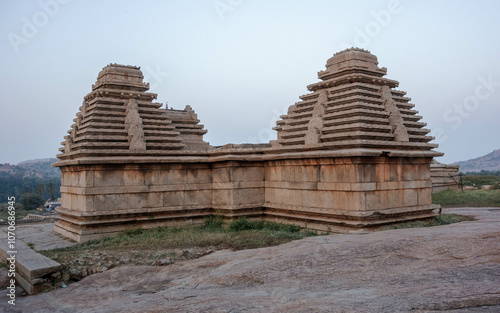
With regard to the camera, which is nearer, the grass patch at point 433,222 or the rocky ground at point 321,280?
the rocky ground at point 321,280

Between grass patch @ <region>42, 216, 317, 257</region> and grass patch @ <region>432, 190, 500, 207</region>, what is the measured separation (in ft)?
36.5

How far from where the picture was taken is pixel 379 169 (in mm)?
12773

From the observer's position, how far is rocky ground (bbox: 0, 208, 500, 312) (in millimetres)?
5984

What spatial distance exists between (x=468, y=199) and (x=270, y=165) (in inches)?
470

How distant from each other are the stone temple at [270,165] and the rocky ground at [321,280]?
3212mm

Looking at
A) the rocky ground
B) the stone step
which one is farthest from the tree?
the rocky ground

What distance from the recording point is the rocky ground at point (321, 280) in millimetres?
5984

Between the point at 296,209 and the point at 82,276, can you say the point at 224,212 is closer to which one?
the point at 296,209

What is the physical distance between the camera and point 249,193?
15625 mm

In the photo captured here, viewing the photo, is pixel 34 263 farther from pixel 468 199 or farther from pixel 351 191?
pixel 468 199

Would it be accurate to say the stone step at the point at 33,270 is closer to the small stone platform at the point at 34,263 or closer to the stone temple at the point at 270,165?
the small stone platform at the point at 34,263

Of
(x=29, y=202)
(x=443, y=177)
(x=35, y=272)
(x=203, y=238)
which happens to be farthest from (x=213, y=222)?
(x=29, y=202)

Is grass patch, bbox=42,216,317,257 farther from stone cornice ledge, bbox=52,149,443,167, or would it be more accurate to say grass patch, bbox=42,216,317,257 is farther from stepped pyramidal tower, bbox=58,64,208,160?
stepped pyramidal tower, bbox=58,64,208,160

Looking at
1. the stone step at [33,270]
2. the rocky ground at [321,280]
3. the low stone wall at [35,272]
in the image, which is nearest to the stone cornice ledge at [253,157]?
the rocky ground at [321,280]
